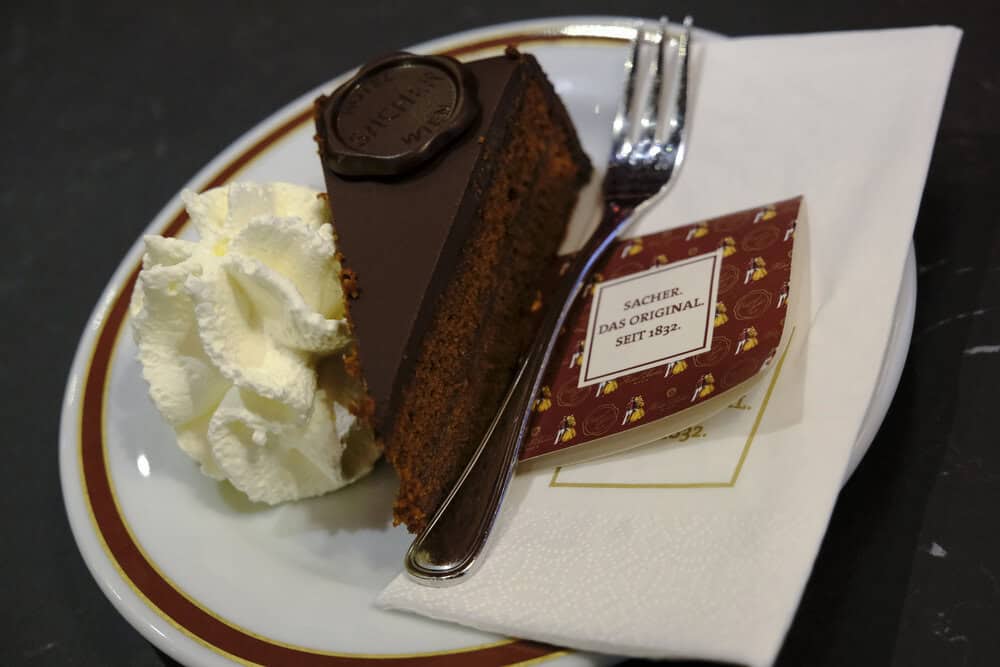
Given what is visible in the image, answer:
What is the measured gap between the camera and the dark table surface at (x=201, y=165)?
42.0 inches

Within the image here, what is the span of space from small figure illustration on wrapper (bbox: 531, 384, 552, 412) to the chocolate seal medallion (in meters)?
0.40

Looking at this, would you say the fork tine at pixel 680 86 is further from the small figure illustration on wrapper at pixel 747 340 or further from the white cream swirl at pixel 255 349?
the white cream swirl at pixel 255 349

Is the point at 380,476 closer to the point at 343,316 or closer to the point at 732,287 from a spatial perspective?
the point at 343,316

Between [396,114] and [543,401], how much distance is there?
1.74 ft

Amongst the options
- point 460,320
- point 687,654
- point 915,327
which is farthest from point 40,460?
point 915,327

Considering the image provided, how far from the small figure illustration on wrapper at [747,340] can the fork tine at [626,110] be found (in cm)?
54

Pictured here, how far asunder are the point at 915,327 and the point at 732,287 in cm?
34

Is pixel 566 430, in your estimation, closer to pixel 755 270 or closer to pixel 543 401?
pixel 543 401

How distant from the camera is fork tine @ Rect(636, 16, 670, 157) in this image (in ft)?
4.99

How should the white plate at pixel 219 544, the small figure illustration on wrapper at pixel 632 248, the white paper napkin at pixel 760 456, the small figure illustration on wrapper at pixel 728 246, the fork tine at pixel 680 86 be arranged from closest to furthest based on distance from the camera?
the white paper napkin at pixel 760 456 → the white plate at pixel 219 544 → the small figure illustration on wrapper at pixel 728 246 → the small figure illustration on wrapper at pixel 632 248 → the fork tine at pixel 680 86

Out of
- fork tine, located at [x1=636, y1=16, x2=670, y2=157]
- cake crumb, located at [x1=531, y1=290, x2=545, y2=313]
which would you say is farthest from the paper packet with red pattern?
fork tine, located at [x1=636, y1=16, x2=670, y2=157]

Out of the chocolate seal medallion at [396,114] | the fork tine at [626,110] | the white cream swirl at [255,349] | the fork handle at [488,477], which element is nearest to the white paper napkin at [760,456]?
the fork handle at [488,477]

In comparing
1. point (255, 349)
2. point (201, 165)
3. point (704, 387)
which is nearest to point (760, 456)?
point (704, 387)

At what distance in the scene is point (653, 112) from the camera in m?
1.54
